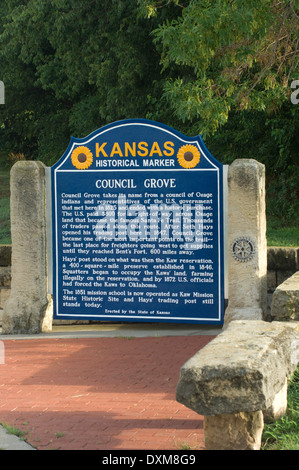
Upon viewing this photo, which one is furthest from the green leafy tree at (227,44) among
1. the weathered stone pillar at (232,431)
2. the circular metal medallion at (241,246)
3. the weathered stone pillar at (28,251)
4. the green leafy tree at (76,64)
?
the weathered stone pillar at (232,431)

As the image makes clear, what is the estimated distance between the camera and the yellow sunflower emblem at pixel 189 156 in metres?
8.52

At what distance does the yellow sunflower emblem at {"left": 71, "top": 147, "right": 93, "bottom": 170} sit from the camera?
888cm

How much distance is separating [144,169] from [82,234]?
1085mm

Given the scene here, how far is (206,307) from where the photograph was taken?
28.5ft

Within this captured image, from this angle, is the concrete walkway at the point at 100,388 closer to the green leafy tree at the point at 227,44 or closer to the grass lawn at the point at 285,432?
the grass lawn at the point at 285,432

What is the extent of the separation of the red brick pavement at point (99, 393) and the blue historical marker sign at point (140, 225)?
46 cm

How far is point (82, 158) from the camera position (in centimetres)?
891

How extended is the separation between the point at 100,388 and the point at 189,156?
2848 millimetres

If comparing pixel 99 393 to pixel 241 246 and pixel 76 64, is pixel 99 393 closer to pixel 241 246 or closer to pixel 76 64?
pixel 241 246

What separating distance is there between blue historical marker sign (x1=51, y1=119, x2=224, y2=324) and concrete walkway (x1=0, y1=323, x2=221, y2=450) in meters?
0.51

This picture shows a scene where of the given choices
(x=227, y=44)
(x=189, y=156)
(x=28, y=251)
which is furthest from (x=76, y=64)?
(x=189, y=156)

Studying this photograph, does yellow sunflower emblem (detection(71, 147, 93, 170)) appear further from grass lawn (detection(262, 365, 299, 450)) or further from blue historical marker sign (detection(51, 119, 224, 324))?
grass lawn (detection(262, 365, 299, 450))

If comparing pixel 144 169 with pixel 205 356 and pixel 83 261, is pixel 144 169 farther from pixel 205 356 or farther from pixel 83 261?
pixel 205 356

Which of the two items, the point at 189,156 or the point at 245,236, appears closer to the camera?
the point at 189,156
